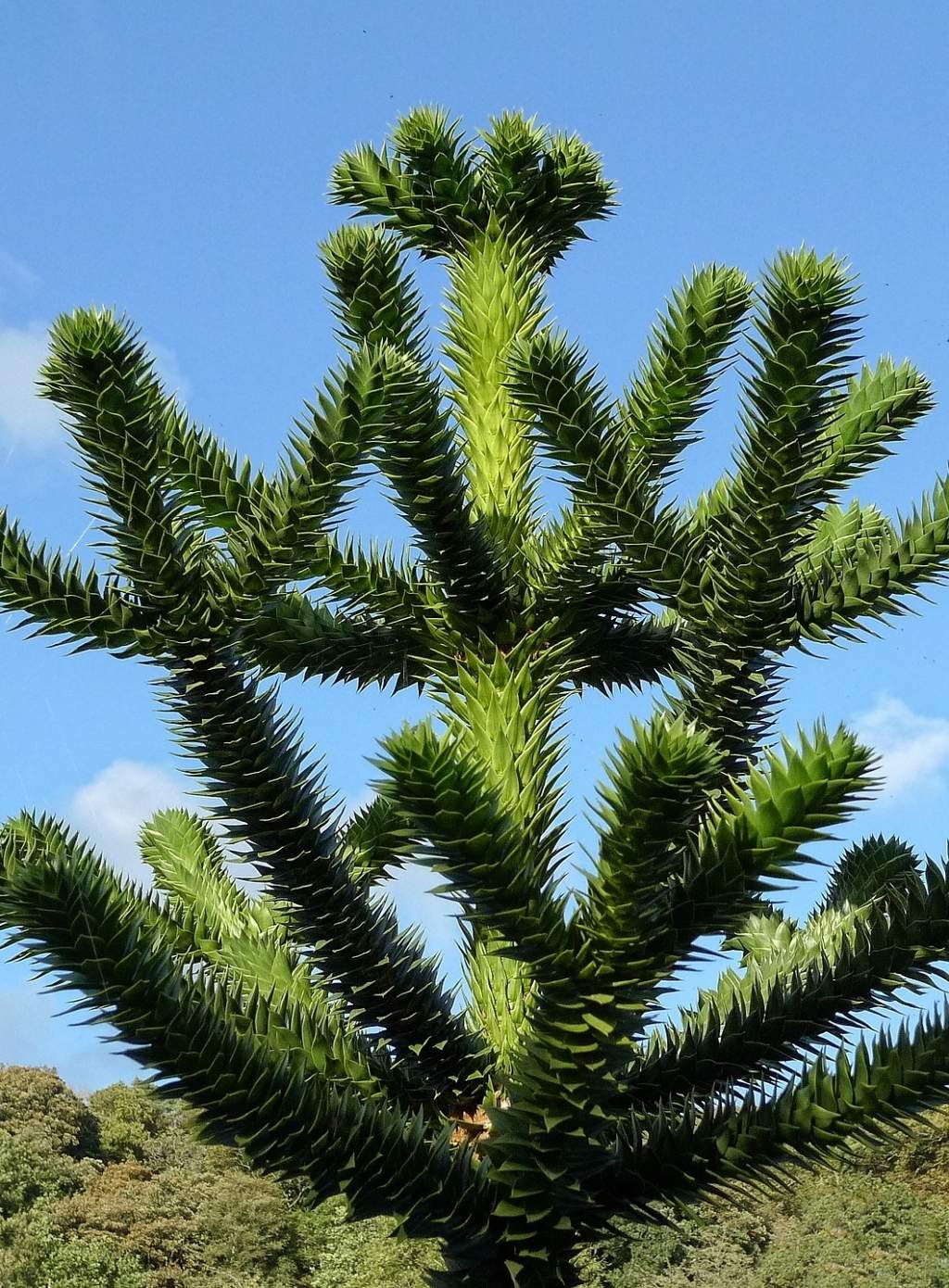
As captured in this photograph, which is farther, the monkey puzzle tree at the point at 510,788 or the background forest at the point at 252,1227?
the background forest at the point at 252,1227

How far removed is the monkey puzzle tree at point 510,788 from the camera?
10.8 feet

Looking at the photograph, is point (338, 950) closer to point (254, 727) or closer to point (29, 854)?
point (254, 727)

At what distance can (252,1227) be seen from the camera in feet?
83.1

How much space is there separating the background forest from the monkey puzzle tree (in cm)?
1439

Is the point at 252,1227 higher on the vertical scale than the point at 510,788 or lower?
lower

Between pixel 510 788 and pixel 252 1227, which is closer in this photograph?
pixel 510 788

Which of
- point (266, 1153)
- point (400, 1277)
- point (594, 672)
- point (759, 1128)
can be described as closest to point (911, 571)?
point (594, 672)

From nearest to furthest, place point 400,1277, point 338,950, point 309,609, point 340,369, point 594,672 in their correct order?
point 340,369, point 338,950, point 309,609, point 594,672, point 400,1277

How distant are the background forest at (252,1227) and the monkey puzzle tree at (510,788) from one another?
14.4 metres

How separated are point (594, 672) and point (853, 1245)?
739 inches

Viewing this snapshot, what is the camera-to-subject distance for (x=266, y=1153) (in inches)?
136

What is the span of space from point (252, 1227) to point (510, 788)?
77.3ft

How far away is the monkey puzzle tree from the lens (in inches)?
130

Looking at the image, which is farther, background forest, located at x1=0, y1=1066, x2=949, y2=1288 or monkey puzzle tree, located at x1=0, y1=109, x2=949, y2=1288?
background forest, located at x1=0, y1=1066, x2=949, y2=1288
